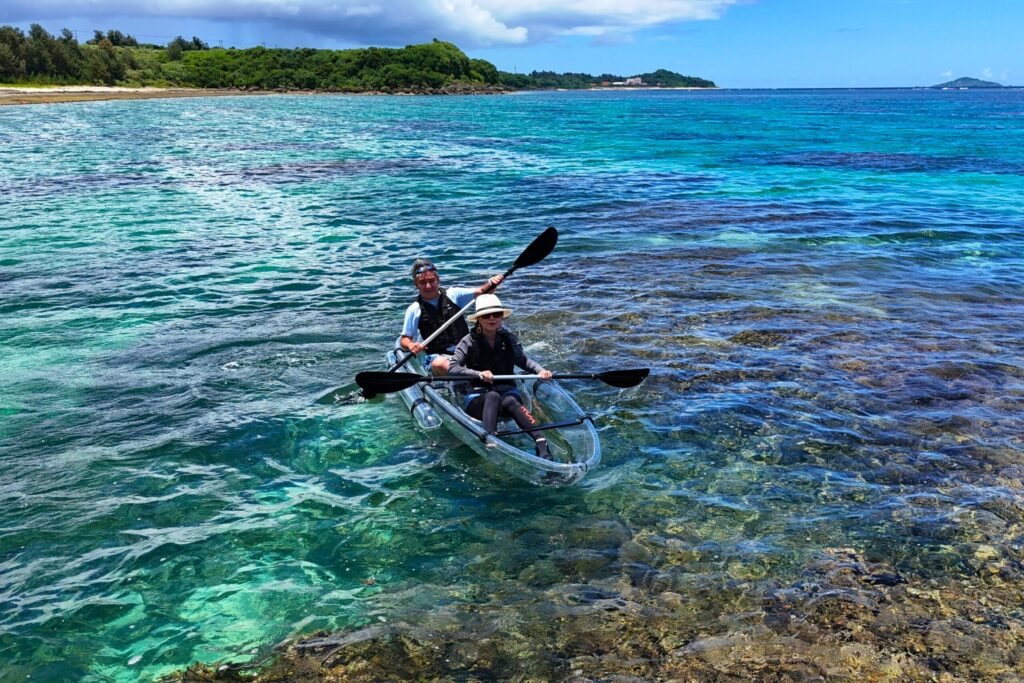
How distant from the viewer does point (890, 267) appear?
706 inches

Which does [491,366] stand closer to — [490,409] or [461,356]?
[461,356]

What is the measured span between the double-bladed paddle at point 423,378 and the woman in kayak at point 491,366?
0.16 m

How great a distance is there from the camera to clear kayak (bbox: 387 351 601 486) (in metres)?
8.09

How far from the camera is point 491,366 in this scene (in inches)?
365

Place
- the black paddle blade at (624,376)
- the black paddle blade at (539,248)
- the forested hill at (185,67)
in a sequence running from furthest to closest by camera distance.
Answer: the forested hill at (185,67) → the black paddle blade at (539,248) → the black paddle blade at (624,376)

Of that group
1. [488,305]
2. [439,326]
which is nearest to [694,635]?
[488,305]

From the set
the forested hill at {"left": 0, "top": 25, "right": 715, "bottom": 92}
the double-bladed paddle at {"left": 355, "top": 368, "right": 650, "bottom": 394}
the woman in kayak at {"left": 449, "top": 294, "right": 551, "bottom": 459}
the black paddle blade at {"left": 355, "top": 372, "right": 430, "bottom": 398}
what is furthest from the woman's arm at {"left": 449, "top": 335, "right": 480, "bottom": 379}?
the forested hill at {"left": 0, "top": 25, "right": 715, "bottom": 92}

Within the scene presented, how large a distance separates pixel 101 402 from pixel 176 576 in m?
4.72

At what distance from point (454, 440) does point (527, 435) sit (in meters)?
1.04

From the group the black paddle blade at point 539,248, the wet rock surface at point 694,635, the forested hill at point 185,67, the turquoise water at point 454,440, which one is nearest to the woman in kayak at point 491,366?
the turquoise water at point 454,440

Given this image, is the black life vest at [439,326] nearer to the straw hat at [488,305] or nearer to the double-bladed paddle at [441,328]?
the double-bladed paddle at [441,328]

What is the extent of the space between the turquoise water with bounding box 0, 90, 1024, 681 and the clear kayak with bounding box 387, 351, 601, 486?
28 centimetres

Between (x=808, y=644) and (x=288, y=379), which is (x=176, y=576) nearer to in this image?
(x=288, y=379)

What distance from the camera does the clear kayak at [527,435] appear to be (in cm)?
809
